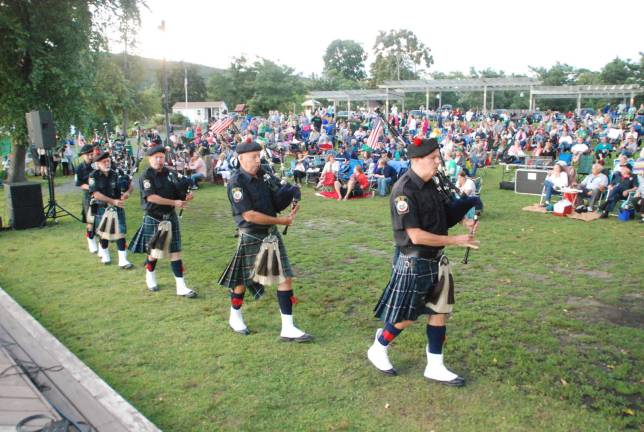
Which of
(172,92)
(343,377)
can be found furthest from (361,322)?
(172,92)

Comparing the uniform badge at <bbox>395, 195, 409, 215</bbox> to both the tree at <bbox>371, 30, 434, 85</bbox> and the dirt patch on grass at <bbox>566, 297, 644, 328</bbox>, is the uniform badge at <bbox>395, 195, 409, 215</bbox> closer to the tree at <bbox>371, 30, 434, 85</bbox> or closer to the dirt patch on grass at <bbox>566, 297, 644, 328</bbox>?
the dirt patch on grass at <bbox>566, 297, 644, 328</bbox>

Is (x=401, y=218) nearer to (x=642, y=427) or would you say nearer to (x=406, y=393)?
(x=406, y=393)

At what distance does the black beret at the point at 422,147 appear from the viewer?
406 cm

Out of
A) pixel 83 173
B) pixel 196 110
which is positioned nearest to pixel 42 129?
pixel 83 173

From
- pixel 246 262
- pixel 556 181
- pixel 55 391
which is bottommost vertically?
pixel 55 391

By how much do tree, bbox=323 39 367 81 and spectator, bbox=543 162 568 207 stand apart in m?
81.6

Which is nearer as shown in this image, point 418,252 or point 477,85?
point 418,252

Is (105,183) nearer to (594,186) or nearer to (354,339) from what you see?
(354,339)

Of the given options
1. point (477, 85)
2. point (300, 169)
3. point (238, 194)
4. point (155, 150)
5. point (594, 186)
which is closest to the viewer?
point (238, 194)

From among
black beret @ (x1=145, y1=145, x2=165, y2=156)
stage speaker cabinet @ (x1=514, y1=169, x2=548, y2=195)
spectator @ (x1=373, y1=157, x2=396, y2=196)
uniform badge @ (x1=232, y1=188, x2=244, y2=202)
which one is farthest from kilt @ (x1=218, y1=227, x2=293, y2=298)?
stage speaker cabinet @ (x1=514, y1=169, x2=548, y2=195)

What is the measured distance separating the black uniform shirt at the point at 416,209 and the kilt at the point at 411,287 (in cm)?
14

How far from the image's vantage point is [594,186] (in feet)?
39.2

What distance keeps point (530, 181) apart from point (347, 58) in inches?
3247

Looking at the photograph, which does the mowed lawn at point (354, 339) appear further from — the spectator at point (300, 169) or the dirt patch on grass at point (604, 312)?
the spectator at point (300, 169)
